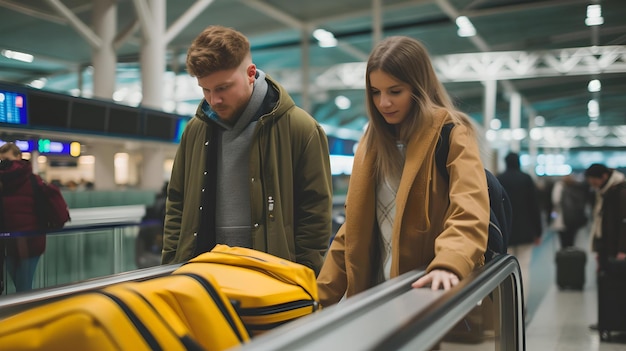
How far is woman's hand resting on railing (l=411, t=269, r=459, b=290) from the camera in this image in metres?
1.69

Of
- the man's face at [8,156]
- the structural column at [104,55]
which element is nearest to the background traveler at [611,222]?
the man's face at [8,156]

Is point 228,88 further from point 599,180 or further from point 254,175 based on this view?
point 599,180

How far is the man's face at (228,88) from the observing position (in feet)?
7.63

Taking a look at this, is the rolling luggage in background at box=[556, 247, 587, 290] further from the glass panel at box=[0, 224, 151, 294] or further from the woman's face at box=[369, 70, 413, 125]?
the woman's face at box=[369, 70, 413, 125]

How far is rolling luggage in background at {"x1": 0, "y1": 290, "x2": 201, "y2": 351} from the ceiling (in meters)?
4.54

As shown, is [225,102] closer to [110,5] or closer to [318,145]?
[318,145]

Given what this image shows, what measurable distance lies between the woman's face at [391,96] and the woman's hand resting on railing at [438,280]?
531 mm

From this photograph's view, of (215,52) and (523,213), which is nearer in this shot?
(215,52)

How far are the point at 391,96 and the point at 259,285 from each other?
0.71m

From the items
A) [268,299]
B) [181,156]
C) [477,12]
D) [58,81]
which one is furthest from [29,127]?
[477,12]

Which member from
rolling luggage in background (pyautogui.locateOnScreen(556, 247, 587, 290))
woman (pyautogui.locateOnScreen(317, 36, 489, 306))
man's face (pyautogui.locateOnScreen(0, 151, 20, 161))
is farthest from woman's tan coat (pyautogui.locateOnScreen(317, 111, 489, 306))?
rolling luggage in background (pyautogui.locateOnScreen(556, 247, 587, 290))

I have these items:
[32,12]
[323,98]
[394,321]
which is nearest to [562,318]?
[394,321]

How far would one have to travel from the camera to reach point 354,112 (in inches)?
1422

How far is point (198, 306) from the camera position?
147 cm
